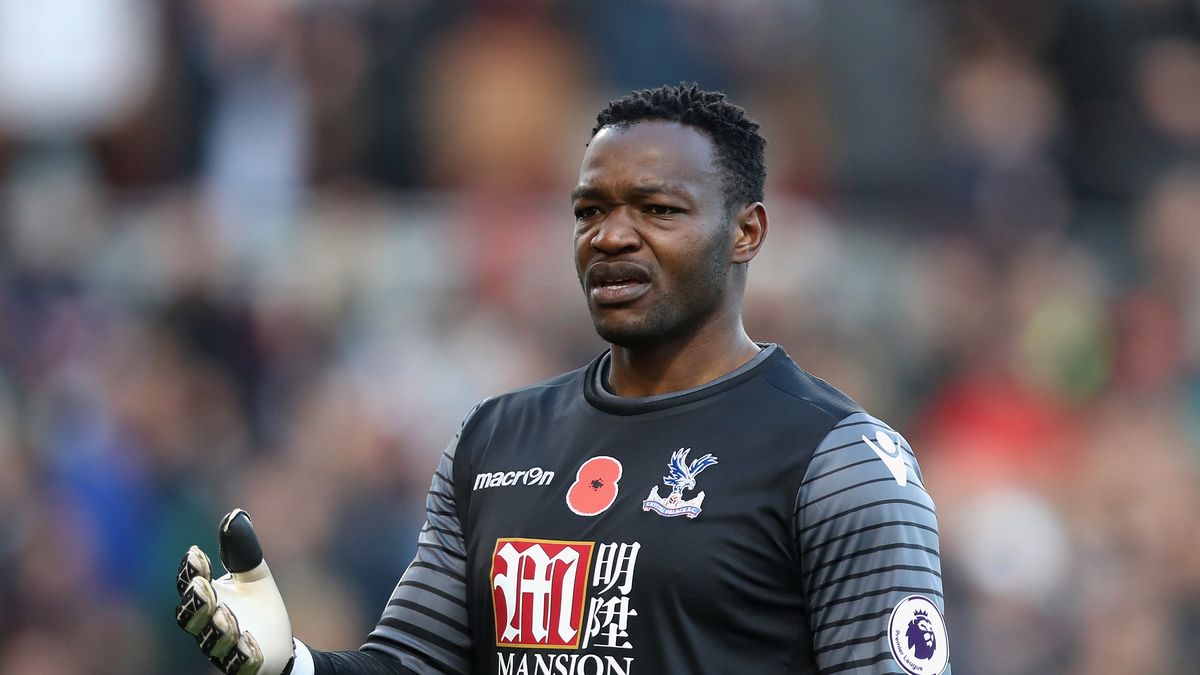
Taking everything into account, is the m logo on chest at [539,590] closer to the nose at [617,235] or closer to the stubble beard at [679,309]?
the stubble beard at [679,309]

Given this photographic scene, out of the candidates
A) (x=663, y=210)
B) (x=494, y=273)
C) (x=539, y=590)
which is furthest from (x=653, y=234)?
(x=494, y=273)

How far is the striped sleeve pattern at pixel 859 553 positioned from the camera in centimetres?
369

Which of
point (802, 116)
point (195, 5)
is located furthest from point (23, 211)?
point (802, 116)

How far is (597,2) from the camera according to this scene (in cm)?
1177

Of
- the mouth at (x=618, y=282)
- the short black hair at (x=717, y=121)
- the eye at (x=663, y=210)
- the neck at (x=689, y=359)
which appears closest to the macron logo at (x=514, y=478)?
the neck at (x=689, y=359)

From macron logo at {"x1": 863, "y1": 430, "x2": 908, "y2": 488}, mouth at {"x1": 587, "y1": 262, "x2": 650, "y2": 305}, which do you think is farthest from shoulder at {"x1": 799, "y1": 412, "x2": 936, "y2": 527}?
mouth at {"x1": 587, "y1": 262, "x2": 650, "y2": 305}

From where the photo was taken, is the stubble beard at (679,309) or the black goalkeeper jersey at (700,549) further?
the stubble beard at (679,309)

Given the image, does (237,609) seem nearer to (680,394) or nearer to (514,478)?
(514,478)

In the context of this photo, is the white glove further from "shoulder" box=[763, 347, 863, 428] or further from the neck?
"shoulder" box=[763, 347, 863, 428]

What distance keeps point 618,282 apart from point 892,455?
2.29ft

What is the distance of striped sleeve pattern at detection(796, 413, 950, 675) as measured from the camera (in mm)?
3689

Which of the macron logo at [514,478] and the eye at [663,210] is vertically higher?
the eye at [663,210]

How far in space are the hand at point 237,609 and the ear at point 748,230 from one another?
4.02ft

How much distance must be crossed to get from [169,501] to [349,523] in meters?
0.94
